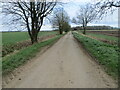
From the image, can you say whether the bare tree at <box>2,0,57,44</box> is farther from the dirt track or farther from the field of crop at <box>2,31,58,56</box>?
the dirt track

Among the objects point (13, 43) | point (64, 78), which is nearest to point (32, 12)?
point (13, 43)

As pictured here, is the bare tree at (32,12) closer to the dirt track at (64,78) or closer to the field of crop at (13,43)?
the field of crop at (13,43)

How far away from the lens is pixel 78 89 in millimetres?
4723

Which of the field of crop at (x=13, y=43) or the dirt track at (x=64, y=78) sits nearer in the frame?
the dirt track at (x=64, y=78)

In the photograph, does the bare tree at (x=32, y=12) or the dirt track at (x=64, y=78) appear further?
the bare tree at (x=32, y=12)

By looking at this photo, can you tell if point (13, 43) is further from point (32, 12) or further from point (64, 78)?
point (64, 78)

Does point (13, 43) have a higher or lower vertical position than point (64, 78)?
lower

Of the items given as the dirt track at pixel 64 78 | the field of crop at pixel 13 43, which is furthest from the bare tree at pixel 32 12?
the dirt track at pixel 64 78

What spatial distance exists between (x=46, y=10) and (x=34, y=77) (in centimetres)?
1796

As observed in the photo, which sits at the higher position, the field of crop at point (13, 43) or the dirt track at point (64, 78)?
the dirt track at point (64, 78)

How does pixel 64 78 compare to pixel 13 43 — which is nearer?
pixel 64 78

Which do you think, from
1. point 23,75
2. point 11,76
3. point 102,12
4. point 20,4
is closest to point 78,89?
point 23,75

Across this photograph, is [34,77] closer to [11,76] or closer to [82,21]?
[11,76]

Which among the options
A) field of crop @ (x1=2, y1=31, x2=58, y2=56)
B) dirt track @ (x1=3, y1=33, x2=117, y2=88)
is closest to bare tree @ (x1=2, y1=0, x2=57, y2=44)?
field of crop @ (x1=2, y1=31, x2=58, y2=56)
